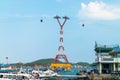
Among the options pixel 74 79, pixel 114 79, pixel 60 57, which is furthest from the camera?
pixel 60 57

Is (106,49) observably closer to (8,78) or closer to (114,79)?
(114,79)

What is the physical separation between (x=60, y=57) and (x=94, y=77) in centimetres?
4346

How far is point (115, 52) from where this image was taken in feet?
224

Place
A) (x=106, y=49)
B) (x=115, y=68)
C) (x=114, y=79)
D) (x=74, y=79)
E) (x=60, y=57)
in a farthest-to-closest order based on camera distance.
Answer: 1. (x=60, y=57)
2. (x=106, y=49)
3. (x=115, y=68)
4. (x=74, y=79)
5. (x=114, y=79)

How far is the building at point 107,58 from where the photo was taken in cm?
6644

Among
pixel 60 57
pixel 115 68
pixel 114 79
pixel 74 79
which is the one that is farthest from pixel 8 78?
pixel 60 57

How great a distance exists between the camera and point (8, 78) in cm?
5688

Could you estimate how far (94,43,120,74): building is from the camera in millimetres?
66438

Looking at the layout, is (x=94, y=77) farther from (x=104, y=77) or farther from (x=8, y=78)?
(x=8, y=78)

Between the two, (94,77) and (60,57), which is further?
(60,57)

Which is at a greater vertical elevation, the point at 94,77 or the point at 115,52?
the point at 115,52

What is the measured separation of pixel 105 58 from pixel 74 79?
8.04 m

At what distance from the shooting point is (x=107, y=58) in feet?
219

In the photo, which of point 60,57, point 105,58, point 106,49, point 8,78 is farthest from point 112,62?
point 60,57
